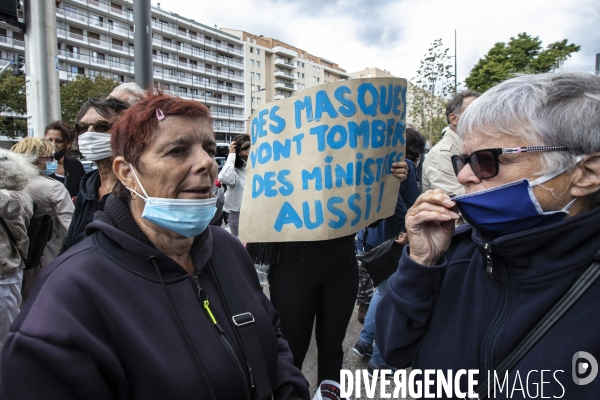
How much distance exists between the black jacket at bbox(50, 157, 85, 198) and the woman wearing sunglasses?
435 cm

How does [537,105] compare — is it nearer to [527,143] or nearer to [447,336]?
[527,143]

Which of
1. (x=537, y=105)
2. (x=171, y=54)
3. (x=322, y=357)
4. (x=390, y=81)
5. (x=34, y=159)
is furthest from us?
(x=171, y=54)

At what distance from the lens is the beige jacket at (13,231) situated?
2.83 meters

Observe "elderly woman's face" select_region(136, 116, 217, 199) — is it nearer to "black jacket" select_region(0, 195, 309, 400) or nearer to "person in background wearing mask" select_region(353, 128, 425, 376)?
"black jacket" select_region(0, 195, 309, 400)

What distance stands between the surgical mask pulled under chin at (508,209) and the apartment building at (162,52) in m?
42.1

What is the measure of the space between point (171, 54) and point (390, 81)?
222 feet

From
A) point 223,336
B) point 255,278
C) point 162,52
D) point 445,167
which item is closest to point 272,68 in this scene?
point 162,52

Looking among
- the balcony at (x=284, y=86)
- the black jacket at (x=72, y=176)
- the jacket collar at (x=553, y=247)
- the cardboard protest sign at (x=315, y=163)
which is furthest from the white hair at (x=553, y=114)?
the balcony at (x=284, y=86)

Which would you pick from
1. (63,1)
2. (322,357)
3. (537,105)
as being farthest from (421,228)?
(63,1)

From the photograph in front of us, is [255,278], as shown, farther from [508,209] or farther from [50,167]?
[50,167]

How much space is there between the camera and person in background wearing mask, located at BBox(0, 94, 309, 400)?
111 centimetres

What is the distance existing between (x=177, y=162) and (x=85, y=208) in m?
1.22

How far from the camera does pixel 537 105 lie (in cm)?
120

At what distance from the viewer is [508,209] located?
4.10ft
